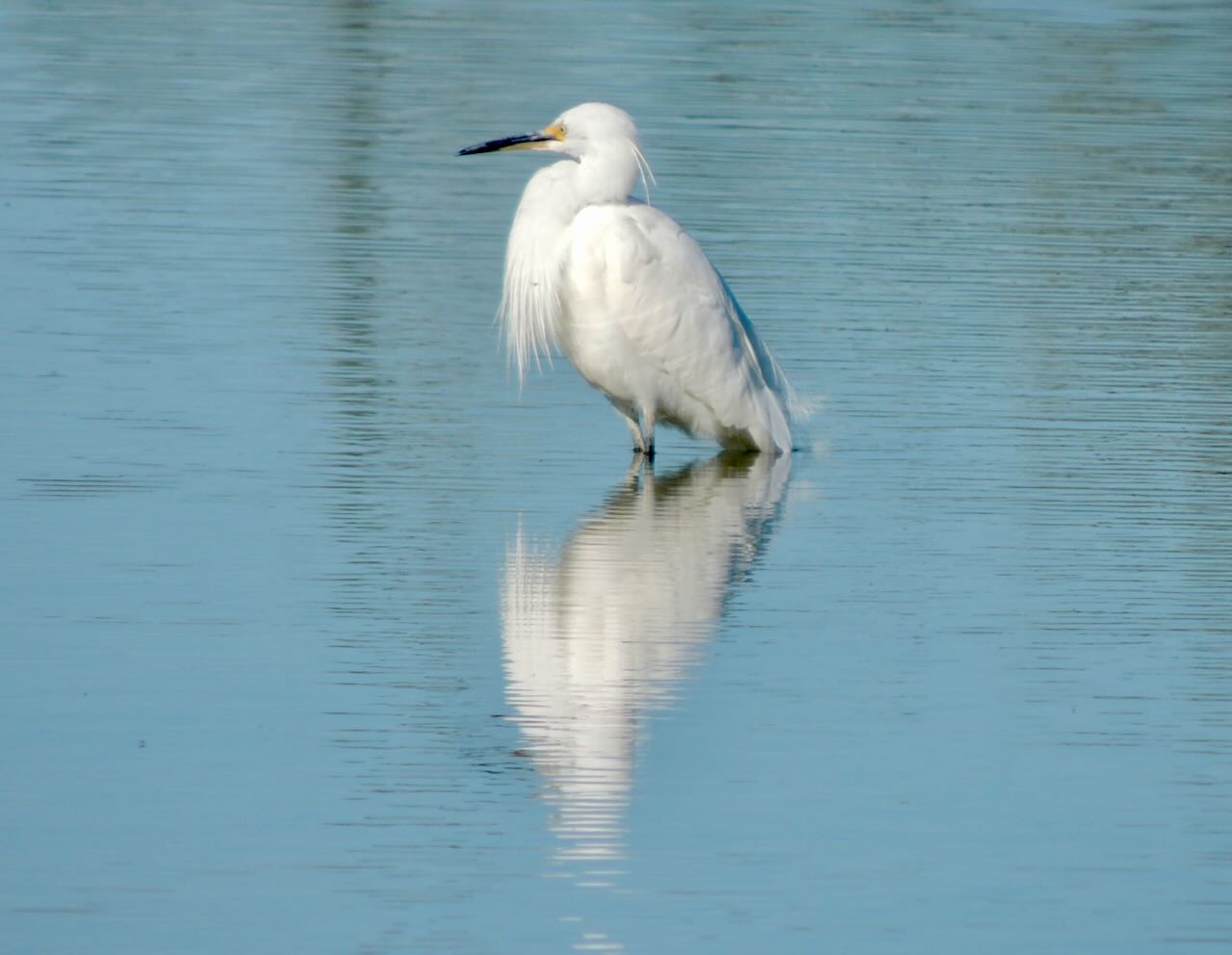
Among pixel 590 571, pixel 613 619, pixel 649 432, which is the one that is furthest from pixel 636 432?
pixel 613 619

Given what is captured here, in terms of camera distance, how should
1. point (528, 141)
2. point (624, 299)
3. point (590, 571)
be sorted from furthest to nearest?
point (528, 141), point (624, 299), point (590, 571)

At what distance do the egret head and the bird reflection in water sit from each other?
121 centimetres

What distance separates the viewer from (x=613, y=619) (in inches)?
258

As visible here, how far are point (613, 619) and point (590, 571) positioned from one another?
0.58 meters

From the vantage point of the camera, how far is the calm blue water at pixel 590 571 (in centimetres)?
479

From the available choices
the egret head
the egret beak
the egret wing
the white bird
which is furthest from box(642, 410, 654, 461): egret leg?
the egret beak

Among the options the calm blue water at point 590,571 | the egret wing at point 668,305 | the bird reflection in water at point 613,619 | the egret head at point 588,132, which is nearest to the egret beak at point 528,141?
the egret head at point 588,132

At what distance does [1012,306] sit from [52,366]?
4419mm

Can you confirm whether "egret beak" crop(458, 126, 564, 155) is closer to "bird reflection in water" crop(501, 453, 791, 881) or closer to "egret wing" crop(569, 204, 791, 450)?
"egret wing" crop(569, 204, 791, 450)

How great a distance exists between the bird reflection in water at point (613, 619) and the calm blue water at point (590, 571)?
2 centimetres

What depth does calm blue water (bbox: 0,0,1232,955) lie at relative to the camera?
15.7ft

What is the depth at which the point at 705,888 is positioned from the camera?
15.6 feet

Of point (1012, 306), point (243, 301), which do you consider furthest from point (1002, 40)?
point (243, 301)

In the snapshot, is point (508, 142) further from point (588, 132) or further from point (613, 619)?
point (613, 619)
